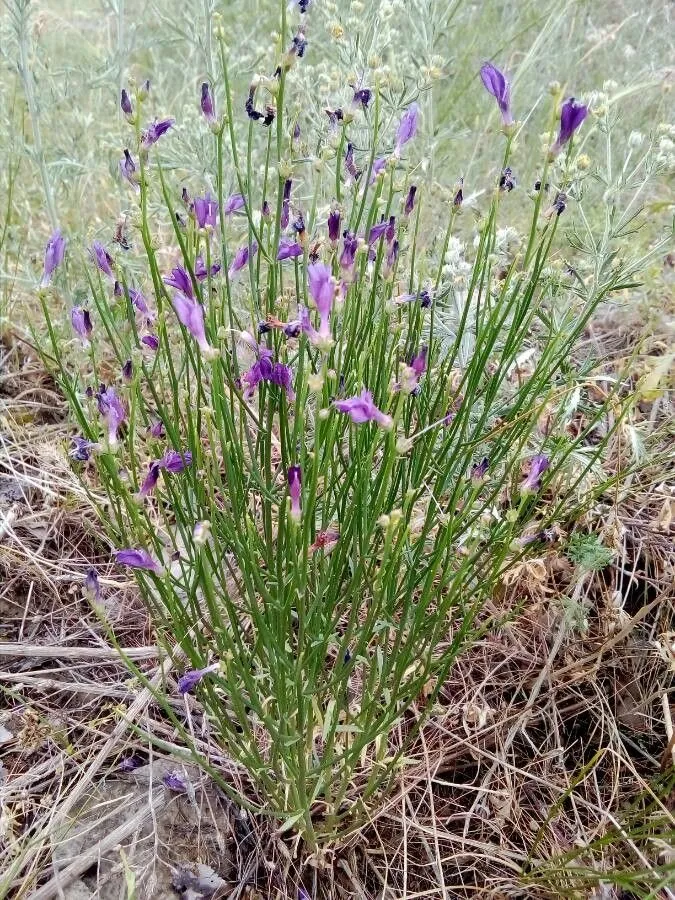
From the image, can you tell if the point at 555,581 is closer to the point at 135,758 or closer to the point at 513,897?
the point at 513,897

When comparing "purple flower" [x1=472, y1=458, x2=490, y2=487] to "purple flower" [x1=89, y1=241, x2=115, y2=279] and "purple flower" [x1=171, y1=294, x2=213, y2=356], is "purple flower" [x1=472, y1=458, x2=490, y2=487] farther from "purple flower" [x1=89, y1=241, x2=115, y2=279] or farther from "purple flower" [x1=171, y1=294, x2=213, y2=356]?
"purple flower" [x1=89, y1=241, x2=115, y2=279]

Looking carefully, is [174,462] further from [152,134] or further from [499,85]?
[499,85]

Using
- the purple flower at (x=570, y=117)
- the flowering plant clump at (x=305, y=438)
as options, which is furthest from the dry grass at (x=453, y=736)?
the purple flower at (x=570, y=117)

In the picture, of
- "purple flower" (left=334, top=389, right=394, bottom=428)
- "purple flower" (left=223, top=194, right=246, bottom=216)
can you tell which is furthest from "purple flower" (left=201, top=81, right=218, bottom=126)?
"purple flower" (left=334, top=389, right=394, bottom=428)

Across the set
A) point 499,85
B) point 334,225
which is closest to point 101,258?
point 334,225

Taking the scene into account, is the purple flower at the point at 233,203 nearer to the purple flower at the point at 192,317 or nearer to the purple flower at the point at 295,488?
the purple flower at the point at 192,317

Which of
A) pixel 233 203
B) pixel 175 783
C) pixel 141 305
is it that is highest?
pixel 233 203
